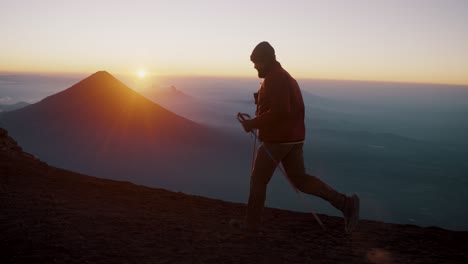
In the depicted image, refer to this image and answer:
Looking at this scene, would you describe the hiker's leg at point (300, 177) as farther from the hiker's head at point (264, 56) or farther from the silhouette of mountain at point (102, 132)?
the silhouette of mountain at point (102, 132)

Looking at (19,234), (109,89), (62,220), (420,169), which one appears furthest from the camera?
(420,169)

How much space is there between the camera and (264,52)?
15.0 ft

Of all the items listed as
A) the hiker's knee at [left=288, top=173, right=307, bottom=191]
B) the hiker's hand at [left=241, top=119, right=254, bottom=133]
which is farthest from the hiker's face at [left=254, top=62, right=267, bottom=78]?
the hiker's knee at [left=288, top=173, right=307, bottom=191]

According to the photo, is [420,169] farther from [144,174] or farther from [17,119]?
[17,119]

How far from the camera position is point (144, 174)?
364ft

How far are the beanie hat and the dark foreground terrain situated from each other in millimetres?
2017

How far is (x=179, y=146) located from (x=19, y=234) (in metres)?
129

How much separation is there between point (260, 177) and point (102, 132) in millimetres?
114655

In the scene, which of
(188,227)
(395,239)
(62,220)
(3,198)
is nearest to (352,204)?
(395,239)

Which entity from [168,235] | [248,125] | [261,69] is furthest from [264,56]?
[168,235]

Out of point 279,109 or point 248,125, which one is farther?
point 248,125

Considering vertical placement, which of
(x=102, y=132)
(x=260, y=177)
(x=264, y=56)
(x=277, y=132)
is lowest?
(x=260, y=177)

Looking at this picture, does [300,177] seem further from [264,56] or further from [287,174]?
[264,56]

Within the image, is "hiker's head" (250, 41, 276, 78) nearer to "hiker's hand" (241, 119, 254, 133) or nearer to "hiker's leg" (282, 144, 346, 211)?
"hiker's hand" (241, 119, 254, 133)
